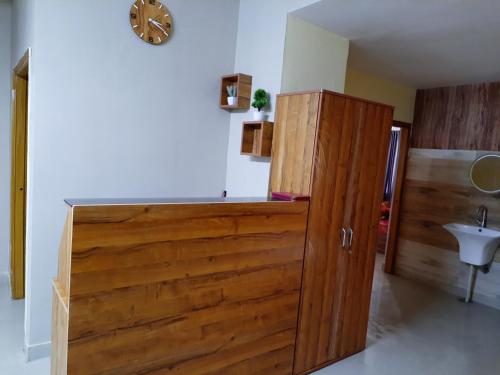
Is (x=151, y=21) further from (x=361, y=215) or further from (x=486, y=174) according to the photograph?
(x=486, y=174)

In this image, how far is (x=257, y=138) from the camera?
2.61 metres

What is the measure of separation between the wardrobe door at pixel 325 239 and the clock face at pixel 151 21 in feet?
4.22

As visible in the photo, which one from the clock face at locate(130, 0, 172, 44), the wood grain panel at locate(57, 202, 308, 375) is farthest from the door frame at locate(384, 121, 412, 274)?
the clock face at locate(130, 0, 172, 44)

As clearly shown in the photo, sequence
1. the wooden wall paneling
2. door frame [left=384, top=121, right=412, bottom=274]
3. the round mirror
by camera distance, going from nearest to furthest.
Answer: the wooden wall paneling, the round mirror, door frame [left=384, top=121, right=412, bottom=274]

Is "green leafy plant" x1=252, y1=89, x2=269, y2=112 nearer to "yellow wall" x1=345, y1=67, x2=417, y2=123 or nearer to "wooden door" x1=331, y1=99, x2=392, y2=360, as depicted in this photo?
"wooden door" x1=331, y1=99, x2=392, y2=360

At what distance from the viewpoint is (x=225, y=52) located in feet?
9.29

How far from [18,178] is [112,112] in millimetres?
1455

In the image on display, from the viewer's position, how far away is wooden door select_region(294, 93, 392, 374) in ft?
7.27

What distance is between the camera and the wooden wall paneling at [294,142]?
216 cm

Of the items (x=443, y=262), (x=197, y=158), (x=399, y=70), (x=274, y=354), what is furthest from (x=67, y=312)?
(x=443, y=262)

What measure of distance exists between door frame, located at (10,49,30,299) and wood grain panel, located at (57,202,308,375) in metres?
2.16

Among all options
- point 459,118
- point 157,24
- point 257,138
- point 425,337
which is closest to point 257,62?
point 257,138

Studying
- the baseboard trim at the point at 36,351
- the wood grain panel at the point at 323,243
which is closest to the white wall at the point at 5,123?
the baseboard trim at the point at 36,351

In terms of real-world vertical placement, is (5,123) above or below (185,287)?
above
